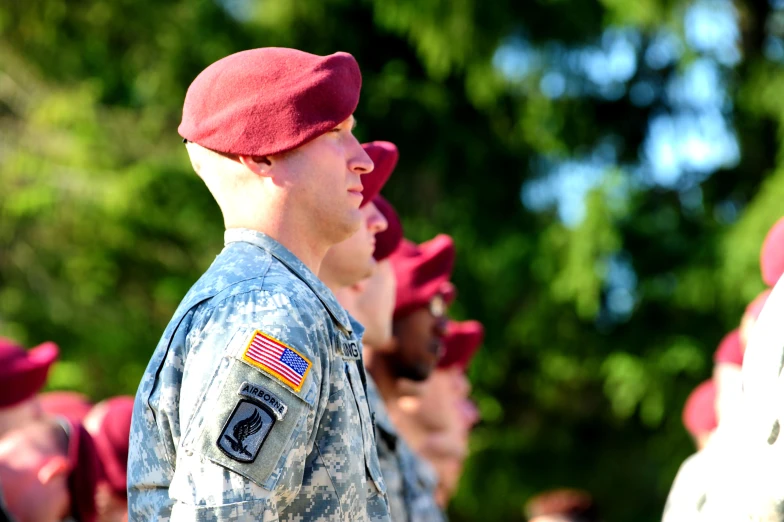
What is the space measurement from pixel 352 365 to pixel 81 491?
6.79 feet

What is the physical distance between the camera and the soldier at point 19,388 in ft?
13.8

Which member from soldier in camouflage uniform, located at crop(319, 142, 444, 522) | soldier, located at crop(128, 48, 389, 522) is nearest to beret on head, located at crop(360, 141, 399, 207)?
soldier in camouflage uniform, located at crop(319, 142, 444, 522)

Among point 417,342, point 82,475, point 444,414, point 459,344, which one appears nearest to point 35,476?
point 82,475

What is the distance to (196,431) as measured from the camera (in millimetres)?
1926

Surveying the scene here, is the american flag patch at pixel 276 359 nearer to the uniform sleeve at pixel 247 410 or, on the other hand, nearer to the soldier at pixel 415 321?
the uniform sleeve at pixel 247 410

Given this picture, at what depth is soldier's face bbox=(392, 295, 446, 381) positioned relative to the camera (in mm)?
4680

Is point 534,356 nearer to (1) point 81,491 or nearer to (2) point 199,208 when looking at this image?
(2) point 199,208

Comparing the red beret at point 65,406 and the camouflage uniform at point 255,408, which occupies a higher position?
the red beret at point 65,406

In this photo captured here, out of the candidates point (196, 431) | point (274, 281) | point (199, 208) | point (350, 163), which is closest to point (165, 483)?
point (196, 431)

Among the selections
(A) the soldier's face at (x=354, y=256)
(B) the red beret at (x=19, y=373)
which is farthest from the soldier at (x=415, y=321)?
(B) the red beret at (x=19, y=373)

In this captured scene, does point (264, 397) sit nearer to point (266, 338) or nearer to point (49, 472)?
point (266, 338)

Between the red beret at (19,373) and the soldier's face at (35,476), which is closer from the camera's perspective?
the soldier's face at (35,476)

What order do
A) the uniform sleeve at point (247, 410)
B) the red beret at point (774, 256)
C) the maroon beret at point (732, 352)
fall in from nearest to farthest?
the uniform sleeve at point (247, 410), the red beret at point (774, 256), the maroon beret at point (732, 352)

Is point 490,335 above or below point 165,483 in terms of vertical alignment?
above
